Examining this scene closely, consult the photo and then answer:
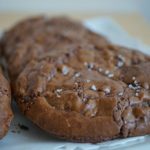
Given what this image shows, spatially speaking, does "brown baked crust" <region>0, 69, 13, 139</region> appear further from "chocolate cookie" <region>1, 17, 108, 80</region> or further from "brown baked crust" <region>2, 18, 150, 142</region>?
"chocolate cookie" <region>1, 17, 108, 80</region>

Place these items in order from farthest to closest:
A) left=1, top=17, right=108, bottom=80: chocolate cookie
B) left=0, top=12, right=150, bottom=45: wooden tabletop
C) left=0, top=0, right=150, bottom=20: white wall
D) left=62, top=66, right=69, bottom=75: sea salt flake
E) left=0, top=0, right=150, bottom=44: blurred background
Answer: left=0, top=0, right=150, bottom=20: white wall
left=0, top=0, right=150, bottom=44: blurred background
left=0, top=12, right=150, bottom=45: wooden tabletop
left=1, top=17, right=108, bottom=80: chocolate cookie
left=62, top=66, right=69, bottom=75: sea salt flake

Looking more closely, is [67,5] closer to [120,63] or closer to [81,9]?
[81,9]

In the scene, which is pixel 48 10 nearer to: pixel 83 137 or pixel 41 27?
pixel 41 27

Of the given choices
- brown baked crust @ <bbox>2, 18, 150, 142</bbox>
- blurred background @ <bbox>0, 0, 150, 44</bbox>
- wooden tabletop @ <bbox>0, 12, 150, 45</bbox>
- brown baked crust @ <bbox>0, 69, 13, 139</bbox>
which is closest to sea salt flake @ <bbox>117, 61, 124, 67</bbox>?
brown baked crust @ <bbox>2, 18, 150, 142</bbox>

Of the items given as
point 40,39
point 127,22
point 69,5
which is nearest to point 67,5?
point 69,5

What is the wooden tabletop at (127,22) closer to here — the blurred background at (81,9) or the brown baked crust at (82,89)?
the blurred background at (81,9)

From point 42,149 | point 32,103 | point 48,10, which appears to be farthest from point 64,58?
point 48,10
